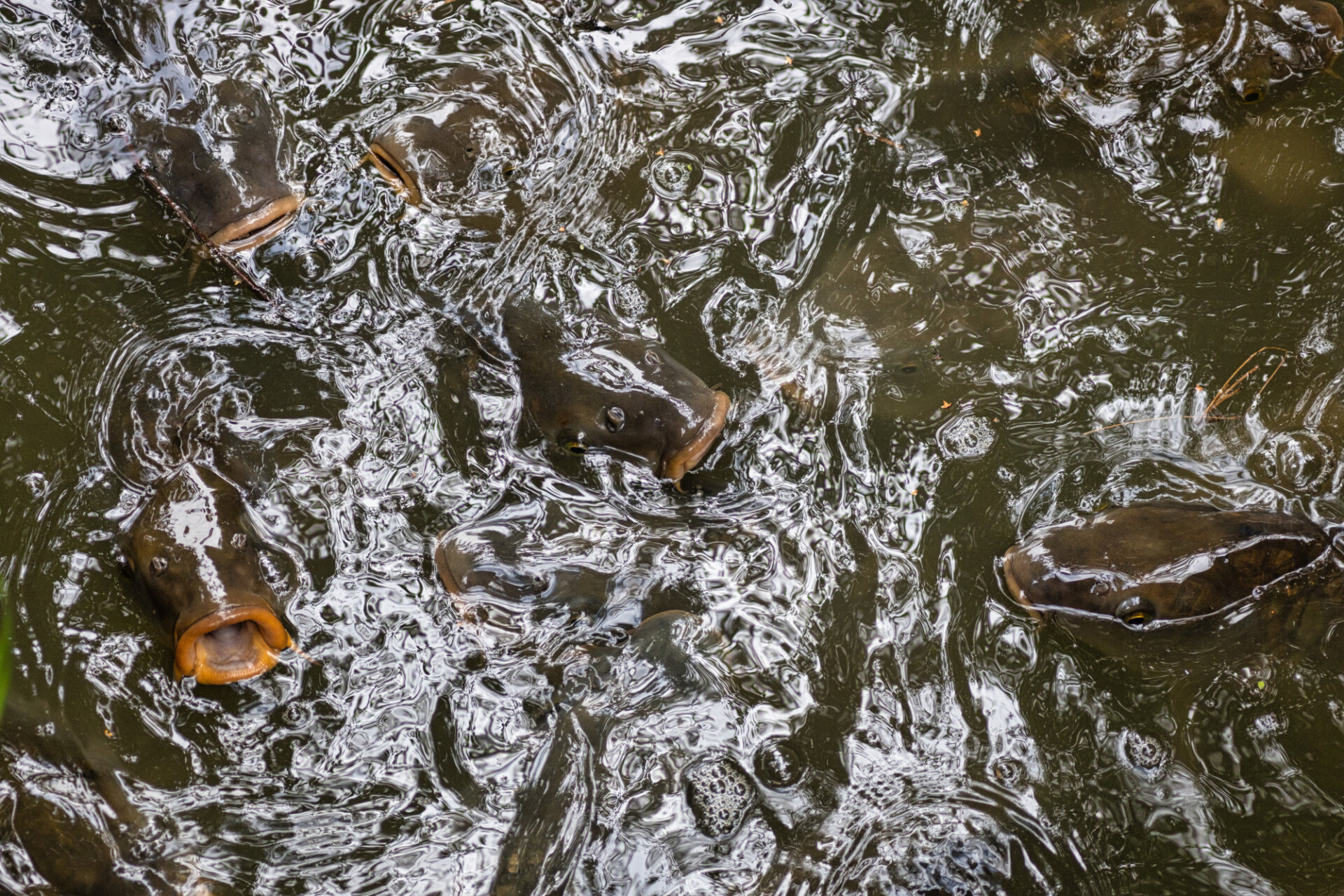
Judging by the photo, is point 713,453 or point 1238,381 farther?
point 1238,381

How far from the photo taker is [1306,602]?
3.44 metres

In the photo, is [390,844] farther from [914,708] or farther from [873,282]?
[873,282]

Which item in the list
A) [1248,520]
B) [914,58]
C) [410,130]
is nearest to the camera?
[1248,520]

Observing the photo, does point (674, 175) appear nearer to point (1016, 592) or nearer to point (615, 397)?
point (615, 397)

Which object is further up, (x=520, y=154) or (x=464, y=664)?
(x=520, y=154)

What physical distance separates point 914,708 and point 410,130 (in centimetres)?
298

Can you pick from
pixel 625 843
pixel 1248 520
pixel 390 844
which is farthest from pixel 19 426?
pixel 1248 520

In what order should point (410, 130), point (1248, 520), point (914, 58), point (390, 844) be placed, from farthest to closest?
point (914, 58)
point (410, 130)
point (1248, 520)
point (390, 844)

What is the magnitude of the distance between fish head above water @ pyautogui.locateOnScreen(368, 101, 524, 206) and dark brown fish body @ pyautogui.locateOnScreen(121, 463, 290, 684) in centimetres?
145

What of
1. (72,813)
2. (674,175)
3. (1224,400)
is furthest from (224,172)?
(1224,400)

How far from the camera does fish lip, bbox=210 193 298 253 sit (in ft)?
12.0

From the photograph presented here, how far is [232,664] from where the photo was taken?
3.24m

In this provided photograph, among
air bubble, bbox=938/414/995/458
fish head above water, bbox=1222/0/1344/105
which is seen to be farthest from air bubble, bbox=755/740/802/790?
fish head above water, bbox=1222/0/1344/105

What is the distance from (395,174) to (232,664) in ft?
6.64
